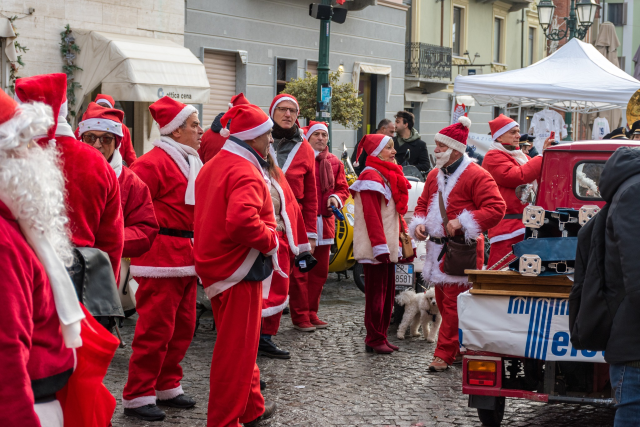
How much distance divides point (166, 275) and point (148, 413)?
0.89 m

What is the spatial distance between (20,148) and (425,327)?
6105mm

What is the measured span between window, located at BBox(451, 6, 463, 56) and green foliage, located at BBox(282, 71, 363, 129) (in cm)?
1426

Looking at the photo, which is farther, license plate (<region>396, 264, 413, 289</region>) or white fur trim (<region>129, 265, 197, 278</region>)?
license plate (<region>396, 264, 413, 289</region>)

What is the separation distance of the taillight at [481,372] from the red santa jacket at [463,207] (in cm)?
172

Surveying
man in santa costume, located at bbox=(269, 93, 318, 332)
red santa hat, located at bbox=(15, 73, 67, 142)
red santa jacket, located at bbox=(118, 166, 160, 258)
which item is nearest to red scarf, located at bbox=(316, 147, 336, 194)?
man in santa costume, located at bbox=(269, 93, 318, 332)

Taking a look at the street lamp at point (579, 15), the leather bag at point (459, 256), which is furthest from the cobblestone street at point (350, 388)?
the street lamp at point (579, 15)

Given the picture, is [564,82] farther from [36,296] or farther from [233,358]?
[36,296]

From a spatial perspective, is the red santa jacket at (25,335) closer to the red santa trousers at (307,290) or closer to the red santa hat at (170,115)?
the red santa hat at (170,115)

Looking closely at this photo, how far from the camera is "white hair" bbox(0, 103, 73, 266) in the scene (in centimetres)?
239

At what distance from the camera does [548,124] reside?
17.8m

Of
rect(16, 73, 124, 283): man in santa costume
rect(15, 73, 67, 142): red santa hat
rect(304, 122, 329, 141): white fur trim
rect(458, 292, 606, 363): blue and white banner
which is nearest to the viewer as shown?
rect(15, 73, 67, 142): red santa hat

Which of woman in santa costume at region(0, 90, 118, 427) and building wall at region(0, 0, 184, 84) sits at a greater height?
building wall at region(0, 0, 184, 84)

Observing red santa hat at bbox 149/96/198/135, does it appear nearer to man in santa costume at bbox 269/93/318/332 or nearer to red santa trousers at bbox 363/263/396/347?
man in santa costume at bbox 269/93/318/332

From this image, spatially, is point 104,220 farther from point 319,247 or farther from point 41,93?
point 319,247
